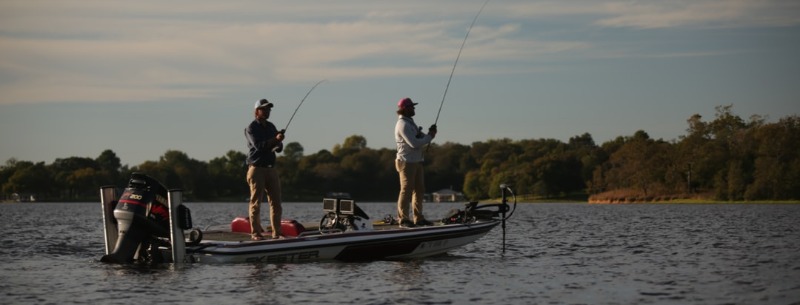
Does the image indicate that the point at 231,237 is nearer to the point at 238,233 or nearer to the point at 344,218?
the point at 238,233

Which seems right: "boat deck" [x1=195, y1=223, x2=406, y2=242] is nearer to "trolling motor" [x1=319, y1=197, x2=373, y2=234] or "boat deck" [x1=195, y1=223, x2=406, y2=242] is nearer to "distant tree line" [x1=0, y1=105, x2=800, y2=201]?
"trolling motor" [x1=319, y1=197, x2=373, y2=234]

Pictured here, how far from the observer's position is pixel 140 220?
1695 centimetres

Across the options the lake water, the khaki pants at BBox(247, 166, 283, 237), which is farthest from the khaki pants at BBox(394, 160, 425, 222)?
the khaki pants at BBox(247, 166, 283, 237)

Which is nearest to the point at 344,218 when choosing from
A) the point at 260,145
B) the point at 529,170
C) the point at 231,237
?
the point at 231,237

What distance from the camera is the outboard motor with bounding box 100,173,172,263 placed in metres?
17.0

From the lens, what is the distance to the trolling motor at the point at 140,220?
55.7 ft

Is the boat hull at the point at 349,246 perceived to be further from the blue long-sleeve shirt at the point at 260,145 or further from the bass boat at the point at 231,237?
the blue long-sleeve shirt at the point at 260,145

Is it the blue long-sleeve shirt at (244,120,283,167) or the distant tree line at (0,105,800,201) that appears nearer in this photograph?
the blue long-sleeve shirt at (244,120,283,167)

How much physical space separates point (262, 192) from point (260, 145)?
0.81 meters

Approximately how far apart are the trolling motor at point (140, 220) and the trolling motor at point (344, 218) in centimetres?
264

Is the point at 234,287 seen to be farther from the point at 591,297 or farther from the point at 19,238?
the point at 19,238

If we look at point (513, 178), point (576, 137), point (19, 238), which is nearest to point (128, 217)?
point (19, 238)

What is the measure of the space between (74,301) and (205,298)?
164cm

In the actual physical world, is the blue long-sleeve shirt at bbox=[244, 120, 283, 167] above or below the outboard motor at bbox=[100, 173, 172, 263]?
above
